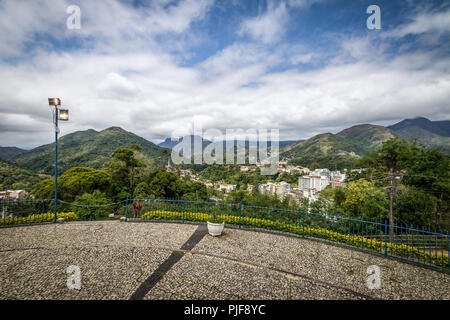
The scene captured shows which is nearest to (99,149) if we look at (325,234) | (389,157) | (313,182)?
(313,182)

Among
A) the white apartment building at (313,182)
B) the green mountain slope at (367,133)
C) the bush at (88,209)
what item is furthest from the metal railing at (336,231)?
the green mountain slope at (367,133)

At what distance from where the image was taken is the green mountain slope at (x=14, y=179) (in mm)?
24406

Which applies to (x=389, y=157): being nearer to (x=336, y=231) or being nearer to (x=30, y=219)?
(x=336, y=231)

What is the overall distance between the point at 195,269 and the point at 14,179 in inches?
1399

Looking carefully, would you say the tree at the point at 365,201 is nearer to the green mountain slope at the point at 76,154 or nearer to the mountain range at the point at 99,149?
the mountain range at the point at 99,149

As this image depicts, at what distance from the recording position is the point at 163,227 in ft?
22.8

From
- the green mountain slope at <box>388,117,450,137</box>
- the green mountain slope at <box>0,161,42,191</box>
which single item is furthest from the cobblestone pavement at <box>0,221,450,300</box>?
the green mountain slope at <box>388,117,450,137</box>

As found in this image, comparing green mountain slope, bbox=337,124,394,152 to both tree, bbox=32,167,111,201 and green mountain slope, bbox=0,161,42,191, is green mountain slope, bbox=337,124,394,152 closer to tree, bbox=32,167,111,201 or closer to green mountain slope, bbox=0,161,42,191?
tree, bbox=32,167,111,201

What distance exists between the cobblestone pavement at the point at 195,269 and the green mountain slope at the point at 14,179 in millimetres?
26988

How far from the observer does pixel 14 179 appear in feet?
86.0

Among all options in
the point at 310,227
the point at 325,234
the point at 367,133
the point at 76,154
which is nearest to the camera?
the point at 325,234

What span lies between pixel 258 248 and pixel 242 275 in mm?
1495
